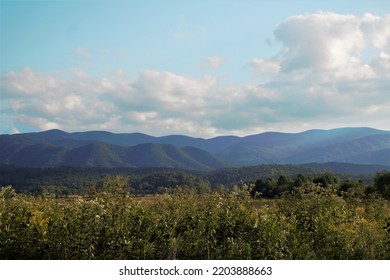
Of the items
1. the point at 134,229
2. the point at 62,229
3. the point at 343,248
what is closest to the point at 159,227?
the point at 134,229

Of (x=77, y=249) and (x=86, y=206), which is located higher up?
(x=86, y=206)

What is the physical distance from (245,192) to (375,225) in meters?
2.99

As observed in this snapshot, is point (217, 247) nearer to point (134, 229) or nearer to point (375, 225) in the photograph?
point (134, 229)

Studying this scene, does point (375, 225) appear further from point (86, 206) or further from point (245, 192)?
point (86, 206)

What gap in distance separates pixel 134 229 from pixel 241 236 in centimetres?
218

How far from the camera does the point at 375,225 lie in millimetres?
9422

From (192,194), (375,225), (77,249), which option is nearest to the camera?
(77,249)

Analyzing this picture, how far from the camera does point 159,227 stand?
8.72 meters
